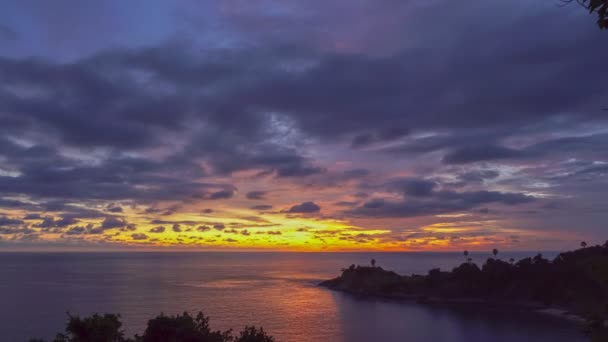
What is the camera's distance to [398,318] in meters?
121

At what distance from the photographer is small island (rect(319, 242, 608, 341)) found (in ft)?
404

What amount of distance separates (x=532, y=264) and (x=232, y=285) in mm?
105683

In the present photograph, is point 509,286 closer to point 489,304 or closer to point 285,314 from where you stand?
point 489,304

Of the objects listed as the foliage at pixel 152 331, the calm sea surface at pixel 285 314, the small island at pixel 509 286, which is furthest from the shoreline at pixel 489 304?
the foliage at pixel 152 331

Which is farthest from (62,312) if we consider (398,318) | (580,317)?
(580,317)

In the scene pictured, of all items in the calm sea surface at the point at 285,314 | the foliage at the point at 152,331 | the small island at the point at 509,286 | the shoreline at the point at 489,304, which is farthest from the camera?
the small island at the point at 509,286

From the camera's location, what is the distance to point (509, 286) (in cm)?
14200

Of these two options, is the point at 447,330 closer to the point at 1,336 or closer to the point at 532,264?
the point at 532,264

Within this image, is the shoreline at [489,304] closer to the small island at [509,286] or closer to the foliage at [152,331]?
the small island at [509,286]

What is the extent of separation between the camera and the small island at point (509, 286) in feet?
404

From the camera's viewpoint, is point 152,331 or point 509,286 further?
point 509,286

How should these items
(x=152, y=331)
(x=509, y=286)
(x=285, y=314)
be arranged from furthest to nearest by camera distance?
(x=509, y=286) → (x=285, y=314) → (x=152, y=331)

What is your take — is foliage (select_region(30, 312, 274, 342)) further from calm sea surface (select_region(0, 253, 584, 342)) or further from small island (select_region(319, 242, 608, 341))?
small island (select_region(319, 242, 608, 341))

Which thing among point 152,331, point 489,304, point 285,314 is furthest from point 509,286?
point 152,331
